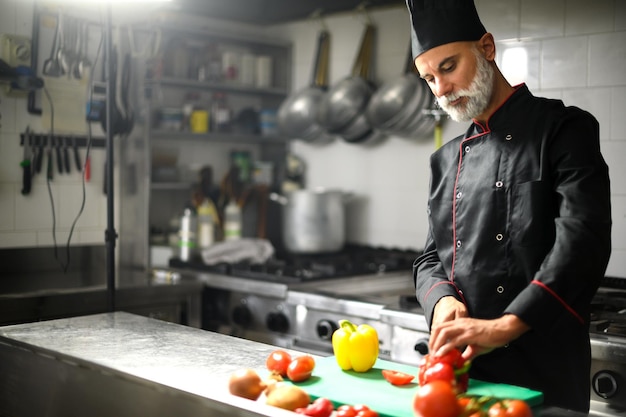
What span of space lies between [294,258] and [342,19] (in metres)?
1.29

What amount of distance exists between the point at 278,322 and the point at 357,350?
159 cm

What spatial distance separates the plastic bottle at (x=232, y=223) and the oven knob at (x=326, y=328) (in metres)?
1.21

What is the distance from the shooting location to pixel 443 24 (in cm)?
184

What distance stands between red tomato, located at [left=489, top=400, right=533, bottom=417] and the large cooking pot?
108 inches

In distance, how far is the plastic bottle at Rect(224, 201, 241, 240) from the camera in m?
4.22

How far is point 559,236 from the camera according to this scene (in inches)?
64.8

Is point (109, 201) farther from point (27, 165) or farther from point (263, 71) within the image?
point (263, 71)

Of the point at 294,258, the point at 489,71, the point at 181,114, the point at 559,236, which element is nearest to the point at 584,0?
the point at 489,71

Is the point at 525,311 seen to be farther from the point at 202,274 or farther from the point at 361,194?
the point at 361,194

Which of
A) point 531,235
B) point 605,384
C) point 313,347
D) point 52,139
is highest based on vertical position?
point 52,139

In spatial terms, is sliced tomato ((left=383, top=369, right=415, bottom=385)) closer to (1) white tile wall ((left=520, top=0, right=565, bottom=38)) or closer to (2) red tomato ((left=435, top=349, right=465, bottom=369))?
(2) red tomato ((left=435, top=349, right=465, bottom=369))

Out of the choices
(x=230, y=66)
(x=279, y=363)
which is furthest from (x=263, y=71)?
(x=279, y=363)

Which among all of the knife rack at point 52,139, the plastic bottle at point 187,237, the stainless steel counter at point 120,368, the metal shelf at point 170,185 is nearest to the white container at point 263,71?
the metal shelf at point 170,185

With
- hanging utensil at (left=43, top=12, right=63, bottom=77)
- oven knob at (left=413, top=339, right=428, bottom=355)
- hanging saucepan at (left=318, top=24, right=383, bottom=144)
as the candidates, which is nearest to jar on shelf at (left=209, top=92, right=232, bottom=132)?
hanging saucepan at (left=318, top=24, right=383, bottom=144)
